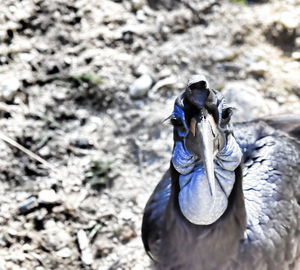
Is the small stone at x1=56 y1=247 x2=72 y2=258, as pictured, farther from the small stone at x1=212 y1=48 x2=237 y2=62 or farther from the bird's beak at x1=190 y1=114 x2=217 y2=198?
the small stone at x1=212 y1=48 x2=237 y2=62

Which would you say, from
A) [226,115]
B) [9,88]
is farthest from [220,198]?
[9,88]

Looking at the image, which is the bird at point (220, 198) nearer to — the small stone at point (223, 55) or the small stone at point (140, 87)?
the small stone at point (140, 87)

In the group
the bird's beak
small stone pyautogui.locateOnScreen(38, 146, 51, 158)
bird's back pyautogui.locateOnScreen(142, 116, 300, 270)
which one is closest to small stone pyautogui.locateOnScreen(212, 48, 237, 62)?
bird's back pyautogui.locateOnScreen(142, 116, 300, 270)

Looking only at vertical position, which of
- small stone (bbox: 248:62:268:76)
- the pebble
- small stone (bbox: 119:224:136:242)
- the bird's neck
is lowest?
small stone (bbox: 119:224:136:242)

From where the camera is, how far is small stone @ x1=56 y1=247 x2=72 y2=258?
3.03 m

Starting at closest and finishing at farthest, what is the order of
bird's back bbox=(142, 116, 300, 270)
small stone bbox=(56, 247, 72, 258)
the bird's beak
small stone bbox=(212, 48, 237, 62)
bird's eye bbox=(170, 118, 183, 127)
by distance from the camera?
the bird's beak → bird's eye bbox=(170, 118, 183, 127) → bird's back bbox=(142, 116, 300, 270) → small stone bbox=(56, 247, 72, 258) → small stone bbox=(212, 48, 237, 62)

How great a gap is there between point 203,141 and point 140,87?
1732mm

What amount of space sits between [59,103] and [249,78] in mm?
1311

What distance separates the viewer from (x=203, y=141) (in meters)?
2.06

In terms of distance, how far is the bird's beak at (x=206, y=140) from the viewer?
6.75 ft

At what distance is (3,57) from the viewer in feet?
12.1

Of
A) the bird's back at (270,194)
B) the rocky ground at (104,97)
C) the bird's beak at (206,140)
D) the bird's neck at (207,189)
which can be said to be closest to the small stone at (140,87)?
the rocky ground at (104,97)

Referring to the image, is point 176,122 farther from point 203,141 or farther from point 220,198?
point 220,198

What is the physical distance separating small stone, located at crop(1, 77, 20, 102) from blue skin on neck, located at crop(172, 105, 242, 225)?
159cm
